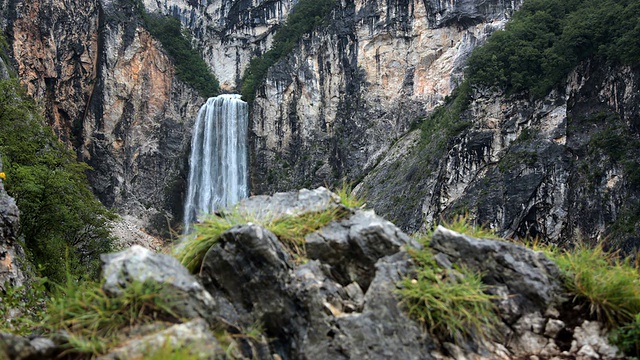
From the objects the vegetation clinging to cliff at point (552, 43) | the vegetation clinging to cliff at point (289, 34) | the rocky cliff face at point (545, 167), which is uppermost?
the vegetation clinging to cliff at point (289, 34)

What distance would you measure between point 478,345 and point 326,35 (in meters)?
44.9

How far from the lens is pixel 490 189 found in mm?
29172

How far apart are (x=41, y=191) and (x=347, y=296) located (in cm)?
1330

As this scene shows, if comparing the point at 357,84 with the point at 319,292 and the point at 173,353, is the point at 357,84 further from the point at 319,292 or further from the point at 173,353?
the point at 173,353

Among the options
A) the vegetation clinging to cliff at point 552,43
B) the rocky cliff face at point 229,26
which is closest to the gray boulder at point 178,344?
the vegetation clinging to cliff at point 552,43

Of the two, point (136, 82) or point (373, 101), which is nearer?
point (373, 101)

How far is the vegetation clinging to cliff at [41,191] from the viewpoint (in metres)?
14.1

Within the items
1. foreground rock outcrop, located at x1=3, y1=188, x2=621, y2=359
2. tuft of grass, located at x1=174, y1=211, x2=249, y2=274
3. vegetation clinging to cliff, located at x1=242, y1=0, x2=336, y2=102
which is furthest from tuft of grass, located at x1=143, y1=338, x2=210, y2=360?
vegetation clinging to cliff, located at x1=242, y1=0, x2=336, y2=102

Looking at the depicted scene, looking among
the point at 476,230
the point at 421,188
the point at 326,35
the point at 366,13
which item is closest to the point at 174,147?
the point at 326,35

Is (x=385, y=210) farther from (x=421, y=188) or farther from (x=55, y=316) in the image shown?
(x=55, y=316)

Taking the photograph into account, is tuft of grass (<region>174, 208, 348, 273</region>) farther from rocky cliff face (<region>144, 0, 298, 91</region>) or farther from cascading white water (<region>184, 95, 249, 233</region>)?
rocky cliff face (<region>144, 0, 298, 91</region>)

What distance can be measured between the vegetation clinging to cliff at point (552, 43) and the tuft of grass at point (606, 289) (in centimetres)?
2649

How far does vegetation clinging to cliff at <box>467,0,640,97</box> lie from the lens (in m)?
27.1

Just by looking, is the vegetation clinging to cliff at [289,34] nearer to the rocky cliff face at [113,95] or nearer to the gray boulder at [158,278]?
the rocky cliff face at [113,95]
